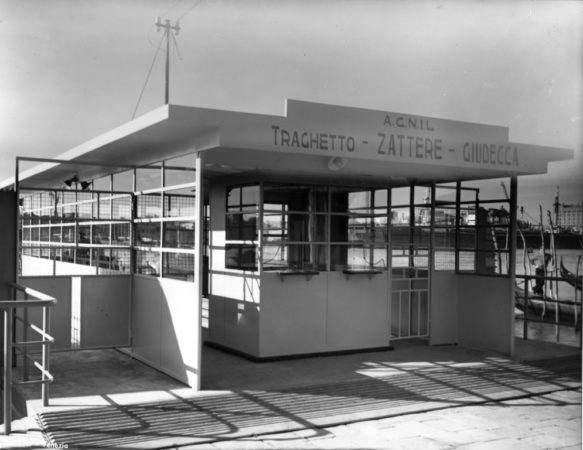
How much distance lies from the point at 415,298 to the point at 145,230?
4.25 meters

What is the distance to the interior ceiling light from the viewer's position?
24.3ft

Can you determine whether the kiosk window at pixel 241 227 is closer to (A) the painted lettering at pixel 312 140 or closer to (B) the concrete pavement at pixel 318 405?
(B) the concrete pavement at pixel 318 405

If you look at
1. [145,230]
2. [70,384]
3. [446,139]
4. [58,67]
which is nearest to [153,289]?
[145,230]

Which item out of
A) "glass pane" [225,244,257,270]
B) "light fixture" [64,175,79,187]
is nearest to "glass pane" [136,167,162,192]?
"glass pane" [225,244,257,270]

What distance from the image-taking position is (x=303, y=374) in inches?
305

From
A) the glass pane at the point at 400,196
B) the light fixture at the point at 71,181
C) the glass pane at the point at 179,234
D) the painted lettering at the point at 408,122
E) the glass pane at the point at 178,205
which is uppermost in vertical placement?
the painted lettering at the point at 408,122

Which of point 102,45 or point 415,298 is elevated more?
point 102,45

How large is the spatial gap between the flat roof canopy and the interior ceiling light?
0.04ft

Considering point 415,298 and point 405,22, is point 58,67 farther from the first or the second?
point 415,298

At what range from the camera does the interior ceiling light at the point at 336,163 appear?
24.3ft

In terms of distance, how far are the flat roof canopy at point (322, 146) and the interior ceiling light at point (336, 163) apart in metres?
0.01

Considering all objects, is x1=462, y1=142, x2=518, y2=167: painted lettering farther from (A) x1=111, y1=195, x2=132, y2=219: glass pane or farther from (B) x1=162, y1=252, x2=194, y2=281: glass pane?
(A) x1=111, y1=195, x2=132, y2=219: glass pane

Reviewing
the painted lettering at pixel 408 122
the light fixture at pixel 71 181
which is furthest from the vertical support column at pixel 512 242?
the light fixture at pixel 71 181

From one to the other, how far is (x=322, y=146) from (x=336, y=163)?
0.60 metres
